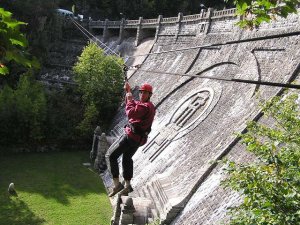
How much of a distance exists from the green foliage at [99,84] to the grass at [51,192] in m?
3.14

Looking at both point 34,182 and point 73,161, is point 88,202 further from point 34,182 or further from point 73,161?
point 73,161

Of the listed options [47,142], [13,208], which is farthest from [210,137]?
[47,142]

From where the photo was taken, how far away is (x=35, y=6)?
33094mm

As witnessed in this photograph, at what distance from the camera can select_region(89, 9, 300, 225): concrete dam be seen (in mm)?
12867

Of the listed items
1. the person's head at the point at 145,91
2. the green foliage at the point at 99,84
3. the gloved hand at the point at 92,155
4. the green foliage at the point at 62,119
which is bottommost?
the gloved hand at the point at 92,155

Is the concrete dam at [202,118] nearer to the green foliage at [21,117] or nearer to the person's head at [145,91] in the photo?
the person's head at [145,91]

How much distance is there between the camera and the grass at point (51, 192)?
15648 mm

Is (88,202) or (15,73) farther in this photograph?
(15,73)

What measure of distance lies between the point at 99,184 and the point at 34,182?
321cm

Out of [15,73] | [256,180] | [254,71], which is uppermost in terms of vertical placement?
[254,71]

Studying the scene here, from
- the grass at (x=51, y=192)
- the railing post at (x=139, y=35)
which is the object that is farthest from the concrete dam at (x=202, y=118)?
the railing post at (x=139, y=35)

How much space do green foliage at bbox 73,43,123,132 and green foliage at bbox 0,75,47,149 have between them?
271cm

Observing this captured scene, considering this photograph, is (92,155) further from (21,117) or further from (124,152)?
(124,152)

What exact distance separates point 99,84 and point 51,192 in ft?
28.2
